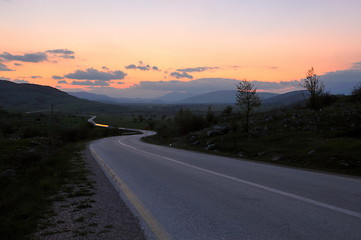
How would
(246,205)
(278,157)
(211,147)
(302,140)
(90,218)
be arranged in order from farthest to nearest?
1. (211,147)
2. (302,140)
3. (278,157)
4. (246,205)
5. (90,218)

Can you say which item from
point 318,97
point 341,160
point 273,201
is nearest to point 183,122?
point 318,97

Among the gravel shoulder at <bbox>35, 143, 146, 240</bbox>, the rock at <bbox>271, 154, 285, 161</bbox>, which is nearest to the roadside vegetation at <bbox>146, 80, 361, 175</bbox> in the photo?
the rock at <bbox>271, 154, 285, 161</bbox>

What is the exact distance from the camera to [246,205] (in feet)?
22.7

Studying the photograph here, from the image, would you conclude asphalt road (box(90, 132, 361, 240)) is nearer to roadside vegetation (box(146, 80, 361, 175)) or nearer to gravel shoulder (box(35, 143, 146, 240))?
gravel shoulder (box(35, 143, 146, 240))

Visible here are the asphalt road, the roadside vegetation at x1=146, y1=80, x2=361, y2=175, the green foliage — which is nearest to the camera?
the asphalt road

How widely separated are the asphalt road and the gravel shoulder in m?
0.31

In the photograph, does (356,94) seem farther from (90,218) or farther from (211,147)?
(90,218)

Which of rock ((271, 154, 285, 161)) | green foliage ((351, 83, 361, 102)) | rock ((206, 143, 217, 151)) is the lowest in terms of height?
rock ((206, 143, 217, 151))

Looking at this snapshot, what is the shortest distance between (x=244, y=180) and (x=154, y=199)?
141 inches

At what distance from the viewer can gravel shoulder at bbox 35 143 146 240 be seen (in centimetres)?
538

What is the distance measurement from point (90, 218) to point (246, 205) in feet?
11.0

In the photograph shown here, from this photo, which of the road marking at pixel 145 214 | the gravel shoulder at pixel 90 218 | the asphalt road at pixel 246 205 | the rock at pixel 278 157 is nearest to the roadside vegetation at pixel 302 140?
the rock at pixel 278 157

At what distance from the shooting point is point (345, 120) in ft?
79.4

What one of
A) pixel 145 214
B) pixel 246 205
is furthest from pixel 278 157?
pixel 145 214
